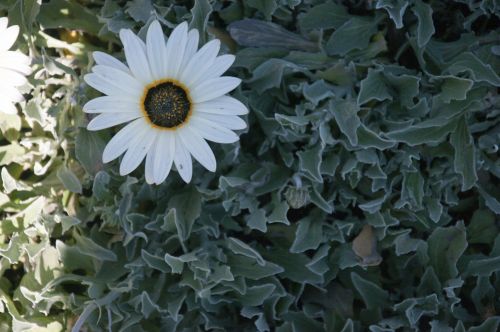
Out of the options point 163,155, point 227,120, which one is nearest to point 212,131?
point 227,120

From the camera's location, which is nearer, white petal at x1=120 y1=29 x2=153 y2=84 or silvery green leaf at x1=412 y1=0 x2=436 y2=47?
white petal at x1=120 y1=29 x2=153 y2=84

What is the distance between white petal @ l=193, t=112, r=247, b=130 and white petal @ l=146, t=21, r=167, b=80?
7.2 inches

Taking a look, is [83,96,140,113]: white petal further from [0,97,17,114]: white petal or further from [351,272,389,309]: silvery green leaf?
[351,272,389,309]: silvery green leaf

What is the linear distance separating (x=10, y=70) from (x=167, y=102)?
511 mm

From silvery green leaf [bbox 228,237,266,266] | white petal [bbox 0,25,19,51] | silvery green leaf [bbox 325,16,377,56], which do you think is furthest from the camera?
silvery green leaf [bbox 325,16,377,56]

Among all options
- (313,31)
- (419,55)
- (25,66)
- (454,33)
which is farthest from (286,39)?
(25,66)

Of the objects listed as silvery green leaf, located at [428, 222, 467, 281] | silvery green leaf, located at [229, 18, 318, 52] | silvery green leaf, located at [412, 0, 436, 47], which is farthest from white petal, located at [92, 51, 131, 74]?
silvery green leaf, located at [428, 222, 467, 281]

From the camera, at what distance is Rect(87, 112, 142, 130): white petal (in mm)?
1884

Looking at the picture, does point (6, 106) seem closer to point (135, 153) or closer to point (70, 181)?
point (70, 181)

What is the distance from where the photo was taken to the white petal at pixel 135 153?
1938 millimetres

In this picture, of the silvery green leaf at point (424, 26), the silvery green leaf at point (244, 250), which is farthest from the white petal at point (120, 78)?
the silvery green leaf at point (424, 26)

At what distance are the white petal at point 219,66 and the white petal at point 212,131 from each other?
0.13 metres

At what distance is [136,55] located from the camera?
6.18ft

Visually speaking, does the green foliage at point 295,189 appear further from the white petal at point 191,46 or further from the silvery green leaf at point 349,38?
the white petal at point 191,46
